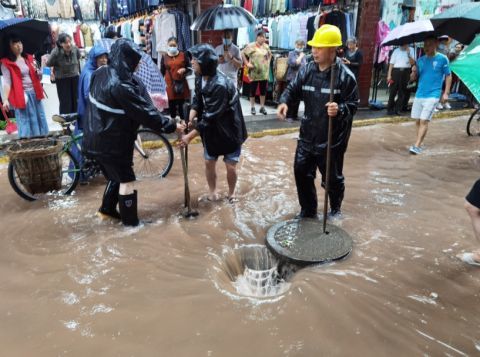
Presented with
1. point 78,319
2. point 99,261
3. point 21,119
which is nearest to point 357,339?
point 78,319

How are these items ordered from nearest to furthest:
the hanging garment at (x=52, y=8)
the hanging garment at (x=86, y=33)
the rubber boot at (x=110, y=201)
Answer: the rubber boot at (x=110, y=201), the hanging garment at (x=52, y=8), the hanging garment at (x=86, y=33)

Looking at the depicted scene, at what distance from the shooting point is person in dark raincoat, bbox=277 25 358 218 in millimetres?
3568

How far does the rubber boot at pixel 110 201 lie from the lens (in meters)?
4.30

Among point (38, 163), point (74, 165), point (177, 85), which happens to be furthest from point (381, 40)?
point (38, 163)

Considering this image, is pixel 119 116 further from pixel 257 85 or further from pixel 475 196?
pixel 257 85

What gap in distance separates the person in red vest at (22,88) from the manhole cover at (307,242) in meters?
4.64

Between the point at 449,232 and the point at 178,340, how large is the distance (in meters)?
3.02

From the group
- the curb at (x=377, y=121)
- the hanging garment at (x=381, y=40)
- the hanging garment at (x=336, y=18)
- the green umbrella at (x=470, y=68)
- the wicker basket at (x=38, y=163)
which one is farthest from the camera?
the hanging garment at (x=381, y=40)

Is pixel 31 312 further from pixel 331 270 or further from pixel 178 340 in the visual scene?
pixel 331 270

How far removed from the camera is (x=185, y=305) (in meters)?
2.97

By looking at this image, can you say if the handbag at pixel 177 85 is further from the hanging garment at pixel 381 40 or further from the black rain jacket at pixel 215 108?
the hanging garment at pixel 381 40

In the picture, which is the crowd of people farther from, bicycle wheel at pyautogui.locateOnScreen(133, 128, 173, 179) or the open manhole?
bicycle wheel at pyautogui.locateOnScreen(133, 128, 173, 179)

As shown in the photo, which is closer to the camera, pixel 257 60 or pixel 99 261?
pixel 99 261

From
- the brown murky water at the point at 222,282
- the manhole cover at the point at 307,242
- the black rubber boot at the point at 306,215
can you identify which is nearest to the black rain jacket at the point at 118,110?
the brown murky water at the point at 222,282
